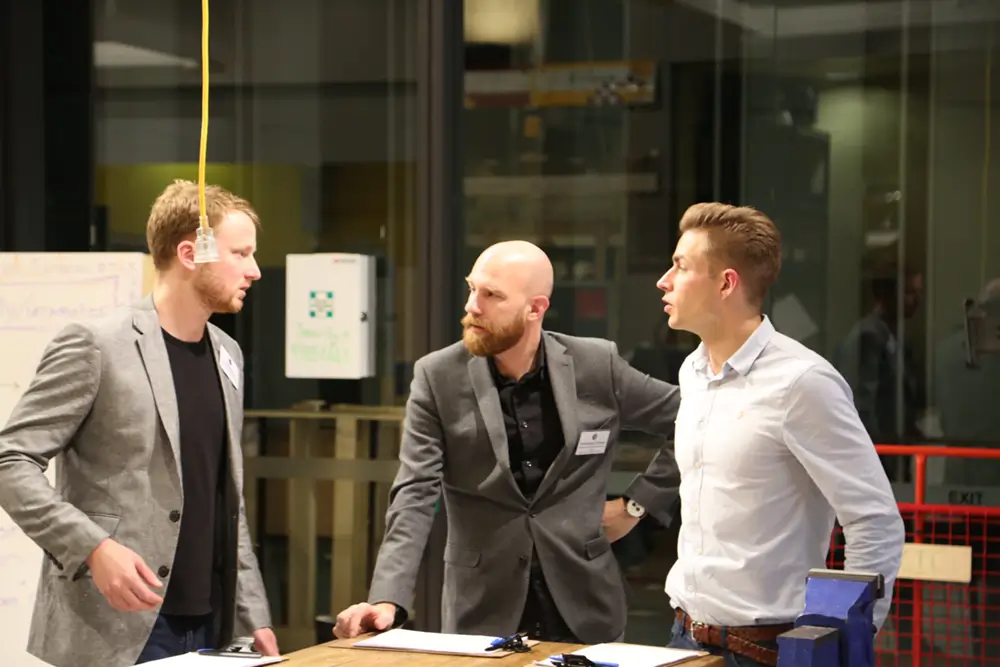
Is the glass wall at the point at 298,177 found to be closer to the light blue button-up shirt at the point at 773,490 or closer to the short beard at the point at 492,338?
the short beard at the point at 492,338

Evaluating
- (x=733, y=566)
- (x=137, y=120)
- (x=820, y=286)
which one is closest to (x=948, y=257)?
(x=820, y=286)

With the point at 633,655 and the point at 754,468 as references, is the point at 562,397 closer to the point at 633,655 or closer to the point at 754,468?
the point at 754,468

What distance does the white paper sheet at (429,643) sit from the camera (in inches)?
122

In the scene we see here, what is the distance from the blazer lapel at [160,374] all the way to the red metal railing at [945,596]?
223 centimetres

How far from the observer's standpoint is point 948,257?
4973 millimetres

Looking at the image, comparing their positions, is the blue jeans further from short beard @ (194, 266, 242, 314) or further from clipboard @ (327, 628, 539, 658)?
short beard @ (194, 266, 242, 314)

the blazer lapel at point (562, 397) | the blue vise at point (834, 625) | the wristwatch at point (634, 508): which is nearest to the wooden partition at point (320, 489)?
the wristwatch at point (634, 508)

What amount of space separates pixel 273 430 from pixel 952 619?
2665mm

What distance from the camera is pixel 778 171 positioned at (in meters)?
5.17

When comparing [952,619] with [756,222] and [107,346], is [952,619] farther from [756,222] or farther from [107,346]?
[107,346]

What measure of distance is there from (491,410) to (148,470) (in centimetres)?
87

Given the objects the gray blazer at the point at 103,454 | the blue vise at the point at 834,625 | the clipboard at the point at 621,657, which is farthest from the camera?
the gray blazer at the point at 103,454

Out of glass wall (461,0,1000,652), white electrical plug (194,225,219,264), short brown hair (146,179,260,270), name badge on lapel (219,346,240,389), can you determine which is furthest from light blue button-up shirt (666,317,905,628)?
glass wall (461,0,1000,652)

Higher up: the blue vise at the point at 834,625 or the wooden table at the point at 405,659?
the blue vise at the point at 834,625
